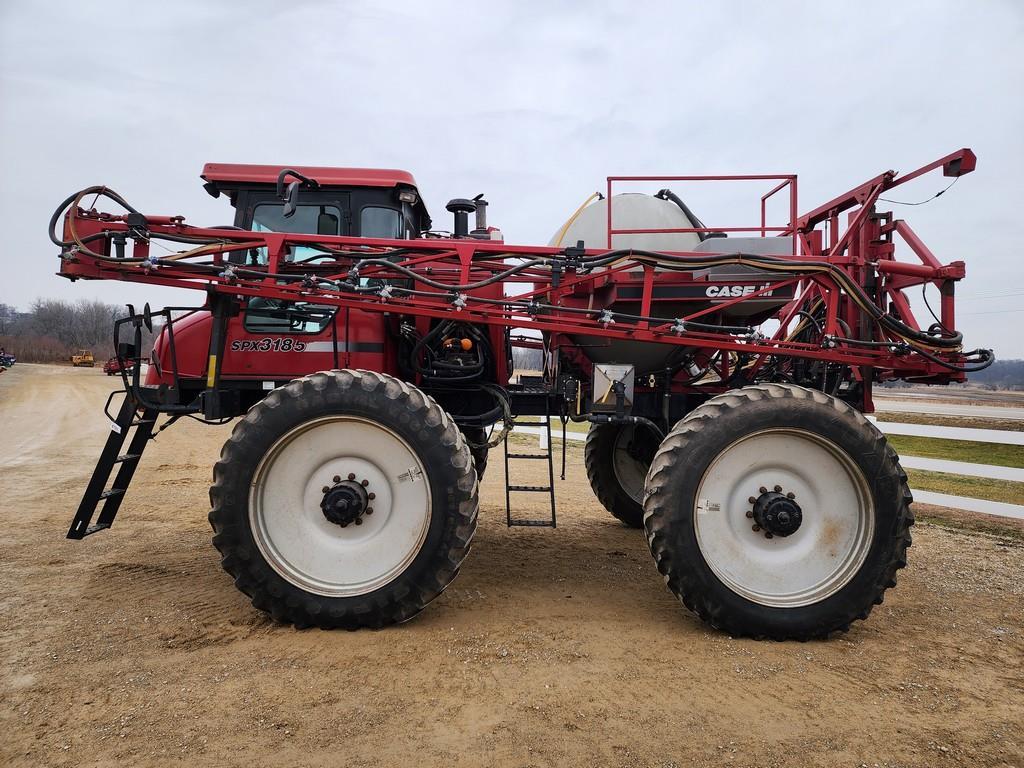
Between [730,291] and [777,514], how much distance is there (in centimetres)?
166

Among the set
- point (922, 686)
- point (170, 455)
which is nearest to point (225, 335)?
point (922, 686)

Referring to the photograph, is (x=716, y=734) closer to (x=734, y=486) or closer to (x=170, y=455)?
(x=734, y=486)

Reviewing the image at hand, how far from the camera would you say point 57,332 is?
292 feet

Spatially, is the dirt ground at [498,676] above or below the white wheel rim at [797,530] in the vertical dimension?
below

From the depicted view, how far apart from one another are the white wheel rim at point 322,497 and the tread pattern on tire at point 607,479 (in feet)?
10.0

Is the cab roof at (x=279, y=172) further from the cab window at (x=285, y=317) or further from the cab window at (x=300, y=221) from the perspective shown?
the cab window at (x=285, y=317)

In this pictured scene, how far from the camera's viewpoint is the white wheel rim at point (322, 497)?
411cm

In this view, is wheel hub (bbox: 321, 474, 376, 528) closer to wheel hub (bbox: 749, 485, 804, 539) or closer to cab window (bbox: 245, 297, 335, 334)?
cab window (bbox: 245, 297, 335, 334)

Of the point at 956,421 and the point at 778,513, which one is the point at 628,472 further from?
the point at 956,421

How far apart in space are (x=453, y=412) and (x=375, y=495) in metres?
1.33

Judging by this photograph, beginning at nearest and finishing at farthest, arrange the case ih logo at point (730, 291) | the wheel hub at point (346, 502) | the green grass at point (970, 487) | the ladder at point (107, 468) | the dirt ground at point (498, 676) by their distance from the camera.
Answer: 1. the dirt ground at point (498, 676)
2. the wheel hub at point (346, 502)
3. the ladder at point (107, 468)
4. the case ih logo at point (730, 291)
5. the green grass at point (970, 487)

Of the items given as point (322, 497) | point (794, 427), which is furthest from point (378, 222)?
point (794, 427)

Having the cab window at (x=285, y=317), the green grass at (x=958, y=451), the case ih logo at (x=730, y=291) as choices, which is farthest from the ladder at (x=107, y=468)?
the green grass at (x=958, y=451)

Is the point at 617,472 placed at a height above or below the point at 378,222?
below
